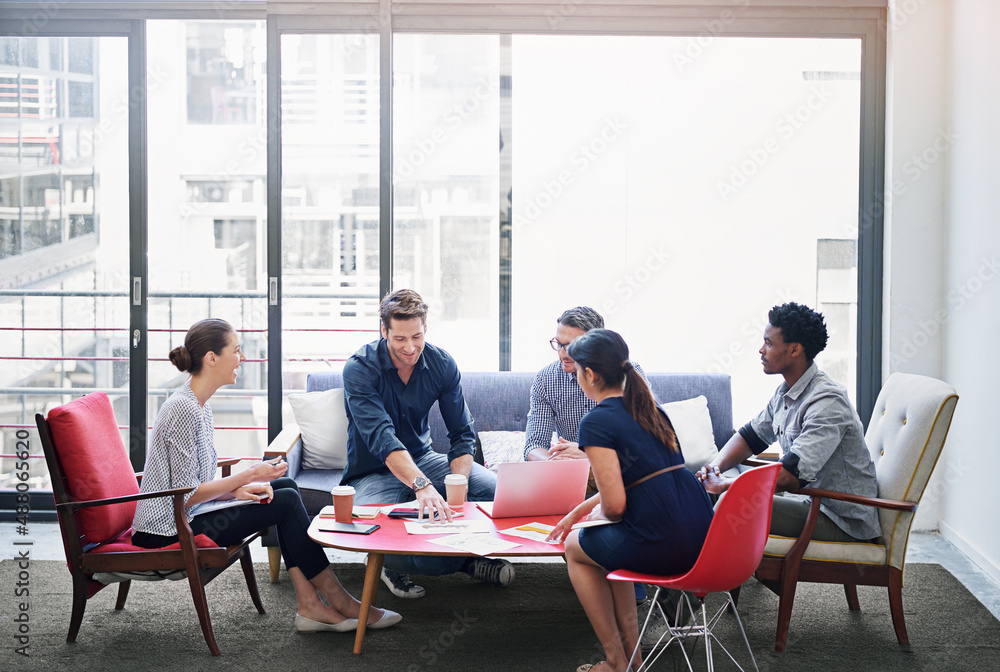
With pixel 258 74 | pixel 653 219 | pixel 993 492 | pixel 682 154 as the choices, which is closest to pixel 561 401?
pixel 653 219

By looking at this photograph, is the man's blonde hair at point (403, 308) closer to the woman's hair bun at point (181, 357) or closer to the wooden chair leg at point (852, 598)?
the woman's hair bun at point (181, 357)

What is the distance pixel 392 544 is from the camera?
2697 millimetres

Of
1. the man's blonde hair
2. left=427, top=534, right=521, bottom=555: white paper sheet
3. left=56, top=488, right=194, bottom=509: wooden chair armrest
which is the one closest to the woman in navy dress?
left=427, top=534, right=521, bottom=555: white paper sheet

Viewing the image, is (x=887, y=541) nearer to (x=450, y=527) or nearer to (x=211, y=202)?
(x=450, y=527)

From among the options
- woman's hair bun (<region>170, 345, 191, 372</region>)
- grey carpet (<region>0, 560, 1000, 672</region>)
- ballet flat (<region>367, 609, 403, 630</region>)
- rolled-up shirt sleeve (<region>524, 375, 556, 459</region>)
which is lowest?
grey carpet (<region>0, 560, 1000, 672</region>)

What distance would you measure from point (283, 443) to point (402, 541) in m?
1.36

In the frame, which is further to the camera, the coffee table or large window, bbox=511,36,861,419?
large window, bbox=511,36,861,419

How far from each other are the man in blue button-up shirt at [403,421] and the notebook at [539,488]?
45 centimetres

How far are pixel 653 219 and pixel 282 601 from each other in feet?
8.44

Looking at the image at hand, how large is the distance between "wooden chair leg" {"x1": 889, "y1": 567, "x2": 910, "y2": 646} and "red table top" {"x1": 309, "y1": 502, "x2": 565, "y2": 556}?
114 cm

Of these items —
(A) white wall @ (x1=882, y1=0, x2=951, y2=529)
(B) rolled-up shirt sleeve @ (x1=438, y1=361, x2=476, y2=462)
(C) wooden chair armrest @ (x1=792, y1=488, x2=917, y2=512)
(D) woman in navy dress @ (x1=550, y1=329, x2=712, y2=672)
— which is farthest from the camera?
(A) white wall @ (x1=882, y1=0, x2=951, y2=529)

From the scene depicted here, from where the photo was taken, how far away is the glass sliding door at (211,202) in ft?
16.3

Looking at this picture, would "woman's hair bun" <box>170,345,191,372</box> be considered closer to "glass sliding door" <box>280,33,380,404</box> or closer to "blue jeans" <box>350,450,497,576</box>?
"blue jeans" <box>350,450,497,576</box>

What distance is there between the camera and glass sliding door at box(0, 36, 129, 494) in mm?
4594
